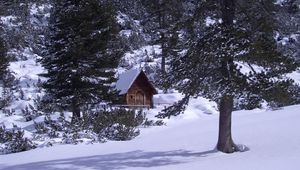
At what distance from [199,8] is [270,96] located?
9.65 feet

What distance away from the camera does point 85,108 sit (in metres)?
23.8

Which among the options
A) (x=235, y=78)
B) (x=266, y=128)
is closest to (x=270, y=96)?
(x=235, y=78)

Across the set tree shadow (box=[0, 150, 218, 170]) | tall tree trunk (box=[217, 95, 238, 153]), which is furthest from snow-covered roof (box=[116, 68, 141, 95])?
tall tree trunk (box=[217, 95, 238, 153])

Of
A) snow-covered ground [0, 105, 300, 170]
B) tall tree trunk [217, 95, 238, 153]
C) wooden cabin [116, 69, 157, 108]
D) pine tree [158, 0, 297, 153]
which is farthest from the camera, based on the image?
wooden cabin [116, 69, 157, 108]

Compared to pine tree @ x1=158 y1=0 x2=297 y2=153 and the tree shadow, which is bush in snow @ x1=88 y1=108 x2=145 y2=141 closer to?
the tree shadow

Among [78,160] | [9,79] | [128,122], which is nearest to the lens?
[78,160]

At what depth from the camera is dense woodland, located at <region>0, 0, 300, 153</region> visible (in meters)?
10.8

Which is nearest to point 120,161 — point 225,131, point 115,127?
point 225,131

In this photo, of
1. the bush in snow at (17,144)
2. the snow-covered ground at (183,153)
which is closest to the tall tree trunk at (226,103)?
the snow-covered ground at (183,153)

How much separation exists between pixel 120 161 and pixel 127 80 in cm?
2150

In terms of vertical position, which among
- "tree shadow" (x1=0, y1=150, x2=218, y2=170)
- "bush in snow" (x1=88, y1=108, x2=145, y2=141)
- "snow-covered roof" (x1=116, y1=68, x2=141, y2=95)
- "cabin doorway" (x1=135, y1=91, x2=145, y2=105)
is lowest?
"tree shadow" (x1=0, y1=150, x2=218, y2=170)

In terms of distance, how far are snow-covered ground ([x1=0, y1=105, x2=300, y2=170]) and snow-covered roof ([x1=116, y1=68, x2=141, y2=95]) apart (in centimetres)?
1527

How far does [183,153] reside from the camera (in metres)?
12.1

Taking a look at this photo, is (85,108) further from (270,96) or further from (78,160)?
(270,96)
